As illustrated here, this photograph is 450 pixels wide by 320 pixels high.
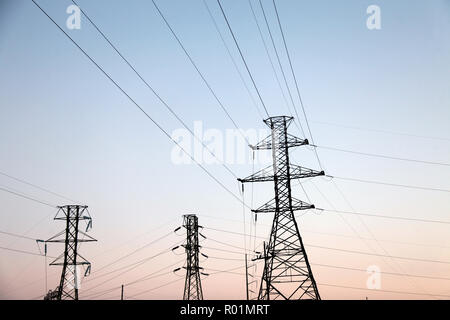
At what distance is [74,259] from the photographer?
42.5 m

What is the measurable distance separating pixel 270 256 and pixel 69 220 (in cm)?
2665
